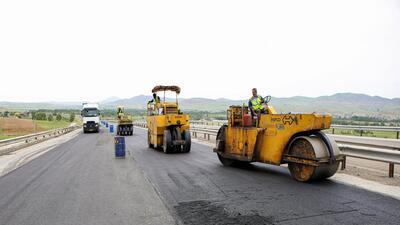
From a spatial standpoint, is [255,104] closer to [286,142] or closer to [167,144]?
[286,142]

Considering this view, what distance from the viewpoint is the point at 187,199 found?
7012 millimetres

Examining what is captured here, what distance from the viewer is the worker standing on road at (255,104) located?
10.8 metres

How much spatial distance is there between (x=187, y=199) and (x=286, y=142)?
11.1 ft

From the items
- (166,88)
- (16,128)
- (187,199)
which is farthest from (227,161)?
(16,128)

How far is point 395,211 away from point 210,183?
402 cm

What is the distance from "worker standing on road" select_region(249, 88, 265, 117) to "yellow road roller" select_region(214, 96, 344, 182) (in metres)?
0.14

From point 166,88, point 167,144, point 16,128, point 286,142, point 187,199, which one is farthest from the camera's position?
point 16,128

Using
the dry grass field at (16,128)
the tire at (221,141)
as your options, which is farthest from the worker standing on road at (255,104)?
the dry grass field at (16,128)

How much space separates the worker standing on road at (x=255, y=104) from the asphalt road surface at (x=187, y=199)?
1.75m

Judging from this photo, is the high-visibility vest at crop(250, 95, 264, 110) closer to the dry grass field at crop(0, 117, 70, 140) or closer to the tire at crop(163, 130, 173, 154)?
the tire at crop(163, 130, 173, 154)

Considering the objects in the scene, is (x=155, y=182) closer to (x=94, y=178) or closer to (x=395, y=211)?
(x=94, y=178)

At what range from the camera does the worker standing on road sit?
10.8 m

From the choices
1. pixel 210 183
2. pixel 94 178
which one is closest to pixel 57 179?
pixel 94 178

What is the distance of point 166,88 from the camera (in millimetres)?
19297
